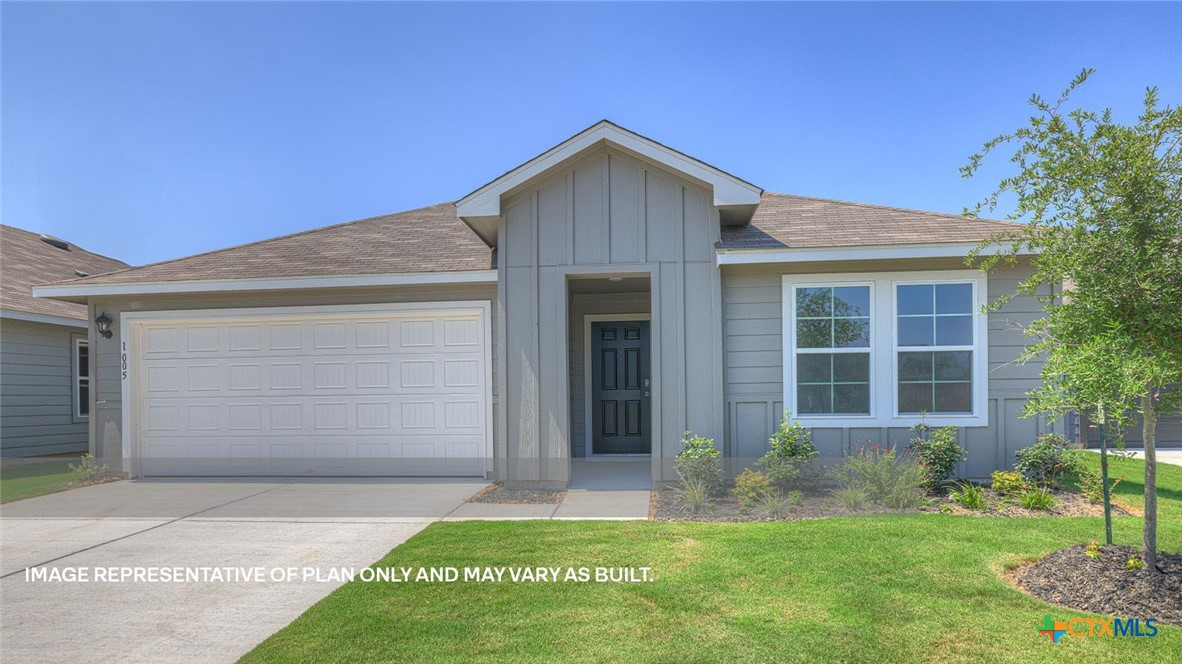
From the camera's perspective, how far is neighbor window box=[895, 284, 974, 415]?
7.66 meters

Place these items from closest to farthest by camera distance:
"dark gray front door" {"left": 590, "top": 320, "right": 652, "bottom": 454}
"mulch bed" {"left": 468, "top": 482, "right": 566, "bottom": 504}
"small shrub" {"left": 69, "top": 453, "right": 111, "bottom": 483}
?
"mulch bed" {"left": 468, "top": 482, "right": 566, "bottom": 504}, "small shrub" {"left": 69, "top": 453, "right": 111, "bottom": 483}, "dark gray front door" {"left": 590, "top": 320, "right": 652, "bottom": 454}

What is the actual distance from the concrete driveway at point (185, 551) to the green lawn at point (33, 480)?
1.61 feet

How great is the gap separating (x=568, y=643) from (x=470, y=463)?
17.9 ft

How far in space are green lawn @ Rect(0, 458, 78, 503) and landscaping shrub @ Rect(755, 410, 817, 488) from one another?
8967mm

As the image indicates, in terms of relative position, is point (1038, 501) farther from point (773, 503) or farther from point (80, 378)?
point (80, 378)

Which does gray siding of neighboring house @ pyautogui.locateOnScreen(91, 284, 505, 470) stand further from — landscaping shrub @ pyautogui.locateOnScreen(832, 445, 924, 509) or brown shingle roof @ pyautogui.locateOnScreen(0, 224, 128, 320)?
landscaping shrub @ pyautogui.locateOnScreen(832, 445, 924, 509)

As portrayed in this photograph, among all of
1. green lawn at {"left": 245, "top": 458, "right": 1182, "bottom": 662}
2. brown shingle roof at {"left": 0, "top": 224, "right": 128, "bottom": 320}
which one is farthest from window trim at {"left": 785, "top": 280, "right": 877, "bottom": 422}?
brown shingle roof at {"left": 0, "top": 224, "right": 128, "bottom": 320}

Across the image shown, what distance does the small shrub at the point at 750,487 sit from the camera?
22.5 ft

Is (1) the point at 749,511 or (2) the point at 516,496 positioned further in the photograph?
(2) the point at 516,496

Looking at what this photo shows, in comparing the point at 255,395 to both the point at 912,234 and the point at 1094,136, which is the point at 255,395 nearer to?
the point at 912,234

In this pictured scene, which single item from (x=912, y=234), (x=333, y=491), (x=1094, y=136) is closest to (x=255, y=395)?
(x=333, y=491)

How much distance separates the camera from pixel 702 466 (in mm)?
7156

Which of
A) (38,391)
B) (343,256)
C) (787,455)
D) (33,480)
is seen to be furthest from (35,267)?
(787,455)

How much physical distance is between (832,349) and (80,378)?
1441 centimetres
